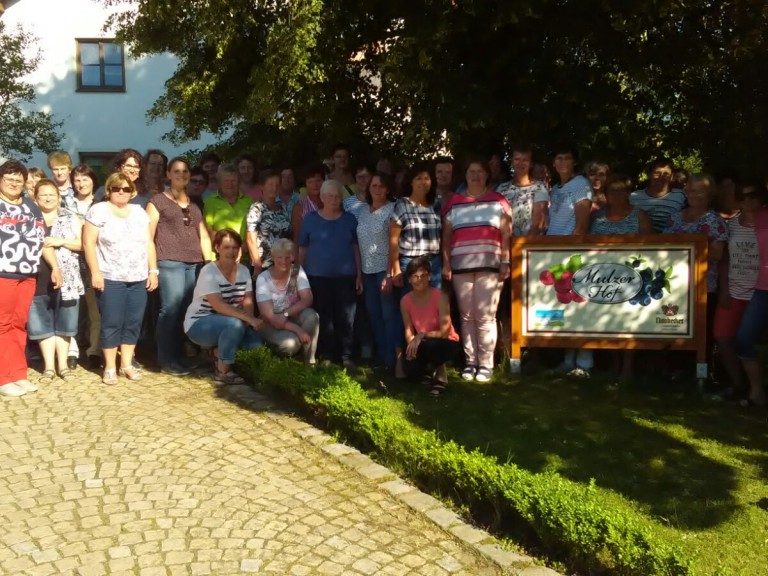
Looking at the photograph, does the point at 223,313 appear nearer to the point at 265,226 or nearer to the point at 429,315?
the point at 265,226

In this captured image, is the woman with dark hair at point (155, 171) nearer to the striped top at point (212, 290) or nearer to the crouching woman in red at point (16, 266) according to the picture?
the striped top at point (212, 290)

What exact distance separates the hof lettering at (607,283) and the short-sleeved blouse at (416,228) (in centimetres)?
139

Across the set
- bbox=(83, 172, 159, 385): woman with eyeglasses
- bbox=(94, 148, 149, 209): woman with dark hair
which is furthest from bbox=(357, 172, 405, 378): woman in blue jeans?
bbox=(94, 148, 149, 209): woman with dark hair

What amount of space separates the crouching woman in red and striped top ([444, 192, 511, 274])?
381 centimetres

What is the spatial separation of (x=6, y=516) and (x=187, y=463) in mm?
1193

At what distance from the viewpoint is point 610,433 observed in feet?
19.5

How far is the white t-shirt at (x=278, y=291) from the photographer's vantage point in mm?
7633

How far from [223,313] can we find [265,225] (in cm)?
105

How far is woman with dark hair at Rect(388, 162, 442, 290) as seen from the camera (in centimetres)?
732

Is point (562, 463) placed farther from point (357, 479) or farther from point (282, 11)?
point (282, 11)

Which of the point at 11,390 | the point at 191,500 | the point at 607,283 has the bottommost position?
the point at 191,500

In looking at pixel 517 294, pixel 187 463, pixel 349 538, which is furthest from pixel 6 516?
pixel 517 294

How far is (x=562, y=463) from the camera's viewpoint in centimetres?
538

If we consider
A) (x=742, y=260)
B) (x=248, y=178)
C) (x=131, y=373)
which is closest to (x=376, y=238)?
(x=248, y=178)
